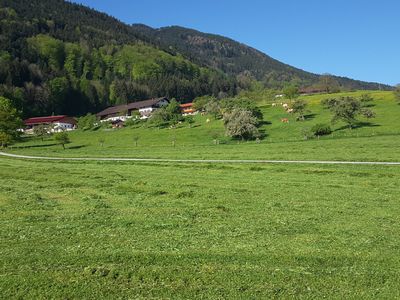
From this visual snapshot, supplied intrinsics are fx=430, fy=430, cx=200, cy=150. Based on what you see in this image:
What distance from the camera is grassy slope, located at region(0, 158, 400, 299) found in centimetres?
1008

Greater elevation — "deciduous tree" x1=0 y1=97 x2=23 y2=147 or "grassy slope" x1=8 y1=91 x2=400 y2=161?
"deciduous tree" x1=0 y1=97 x2=23 y2=147

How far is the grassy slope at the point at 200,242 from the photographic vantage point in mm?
10078

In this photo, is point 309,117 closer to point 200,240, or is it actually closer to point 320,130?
point 320,130

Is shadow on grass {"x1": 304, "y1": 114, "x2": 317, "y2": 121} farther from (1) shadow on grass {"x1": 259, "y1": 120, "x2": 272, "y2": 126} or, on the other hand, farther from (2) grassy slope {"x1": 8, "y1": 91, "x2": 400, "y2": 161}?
(1) shadow on grass {"x1": 259, "y1": 120, "x2": 272, "y2": 126}

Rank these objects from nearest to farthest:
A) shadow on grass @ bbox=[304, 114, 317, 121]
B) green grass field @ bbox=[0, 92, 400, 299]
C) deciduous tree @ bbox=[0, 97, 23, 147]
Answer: green grass field @ bbox=[0, 92, 400, 299], deciduous tree @ bbox=[0, 97, 23, 147], shadow on grass @ bbox=[304, 114, 317, 121]

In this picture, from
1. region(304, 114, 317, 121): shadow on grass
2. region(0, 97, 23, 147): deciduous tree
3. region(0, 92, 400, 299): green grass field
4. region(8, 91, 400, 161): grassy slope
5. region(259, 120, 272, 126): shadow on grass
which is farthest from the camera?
region(304, 114, 317, 121): shadow on grass

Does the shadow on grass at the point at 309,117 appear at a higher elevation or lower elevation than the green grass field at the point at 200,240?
lower

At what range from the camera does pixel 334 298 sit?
9.45 metres

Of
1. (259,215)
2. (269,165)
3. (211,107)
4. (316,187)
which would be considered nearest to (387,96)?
(211,107)

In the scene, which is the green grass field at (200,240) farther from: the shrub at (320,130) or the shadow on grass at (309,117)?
the shadow on grass at (309,117)

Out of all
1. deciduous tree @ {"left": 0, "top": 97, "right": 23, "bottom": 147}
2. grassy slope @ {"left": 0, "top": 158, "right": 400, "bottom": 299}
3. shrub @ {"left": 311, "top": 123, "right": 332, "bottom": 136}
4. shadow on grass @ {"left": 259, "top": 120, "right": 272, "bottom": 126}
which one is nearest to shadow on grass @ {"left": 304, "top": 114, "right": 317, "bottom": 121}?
shadow on grass @ {"left": 259, "top": 120, "right": 272, "bottom": 126}

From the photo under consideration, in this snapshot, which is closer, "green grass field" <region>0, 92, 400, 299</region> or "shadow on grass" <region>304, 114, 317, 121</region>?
"green grass field" <region>0, 92, 400, 299</region>

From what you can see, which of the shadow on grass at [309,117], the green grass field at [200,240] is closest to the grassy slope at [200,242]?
the green grass field at [200,240]

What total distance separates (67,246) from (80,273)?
2430 millimetres
